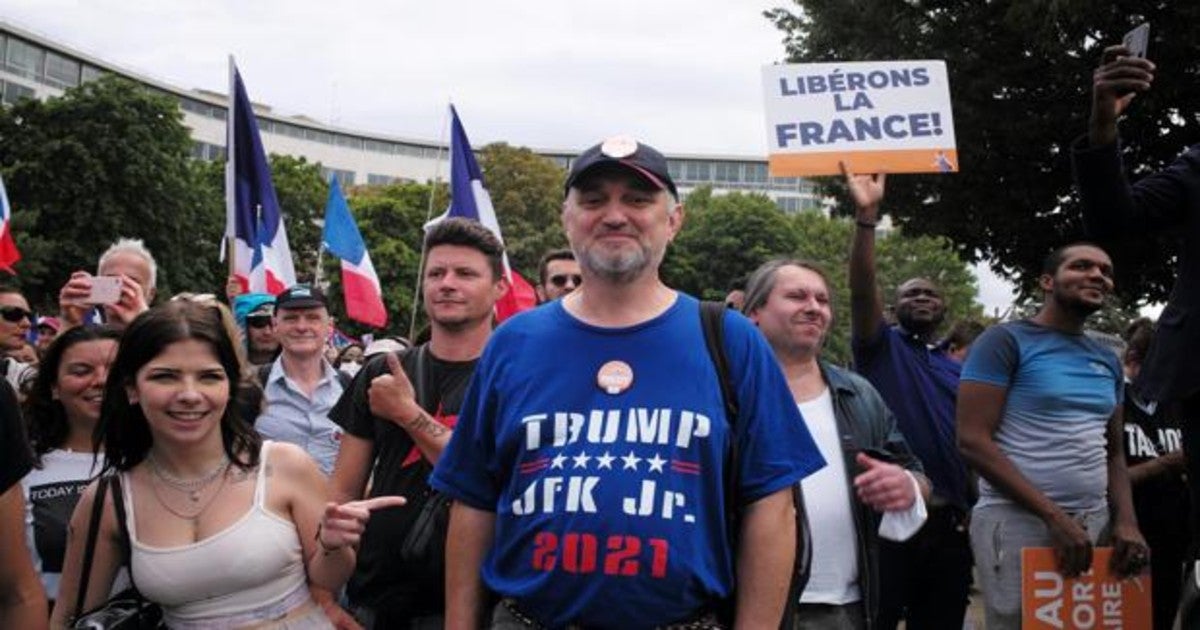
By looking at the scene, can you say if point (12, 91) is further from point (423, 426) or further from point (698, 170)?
point (423, 426)

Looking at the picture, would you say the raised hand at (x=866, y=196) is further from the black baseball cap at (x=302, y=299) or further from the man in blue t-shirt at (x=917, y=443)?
the black baseball cap at (x=302, y=299)

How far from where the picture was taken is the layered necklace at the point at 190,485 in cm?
326

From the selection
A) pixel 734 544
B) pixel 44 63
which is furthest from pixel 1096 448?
pixel 44 63

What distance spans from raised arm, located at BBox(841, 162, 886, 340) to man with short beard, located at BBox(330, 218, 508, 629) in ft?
4.90

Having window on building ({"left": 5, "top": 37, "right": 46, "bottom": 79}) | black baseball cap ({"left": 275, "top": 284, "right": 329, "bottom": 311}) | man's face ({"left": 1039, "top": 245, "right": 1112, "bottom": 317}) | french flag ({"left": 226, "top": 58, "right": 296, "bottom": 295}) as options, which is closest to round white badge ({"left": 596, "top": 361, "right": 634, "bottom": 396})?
man's face ({"left": 1039, "top": 245, "right": 1112, "bottom": 317})

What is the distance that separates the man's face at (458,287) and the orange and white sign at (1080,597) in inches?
89.2

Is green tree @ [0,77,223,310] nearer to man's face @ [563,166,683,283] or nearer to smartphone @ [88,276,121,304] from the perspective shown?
smartphone @ [88,276,121,304]

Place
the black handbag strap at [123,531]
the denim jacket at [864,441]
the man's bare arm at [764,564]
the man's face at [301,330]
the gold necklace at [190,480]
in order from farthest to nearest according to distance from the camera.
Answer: the man's face at [301,330], the denim jacket at [864,441], the gold necklace at [190,480], the black handbag strap at [123,531], the man's bare arm at [764,564]

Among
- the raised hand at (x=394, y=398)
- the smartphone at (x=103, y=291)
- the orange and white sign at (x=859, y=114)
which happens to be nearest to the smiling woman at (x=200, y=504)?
the raised hand at (x=394, y=398)

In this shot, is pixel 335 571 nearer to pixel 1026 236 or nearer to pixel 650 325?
pixel 650 325

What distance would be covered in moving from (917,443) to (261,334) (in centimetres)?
400

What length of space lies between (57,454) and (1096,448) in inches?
154

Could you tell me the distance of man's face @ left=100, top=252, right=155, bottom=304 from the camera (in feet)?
18.1

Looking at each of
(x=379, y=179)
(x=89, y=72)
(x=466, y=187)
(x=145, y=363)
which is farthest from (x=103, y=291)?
(x=379, y=179)
